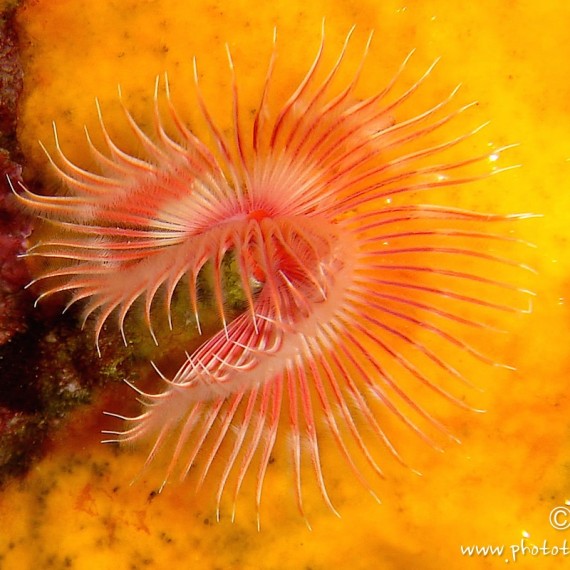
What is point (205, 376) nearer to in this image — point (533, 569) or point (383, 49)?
point (383, 49)

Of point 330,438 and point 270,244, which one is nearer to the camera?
point 270,244

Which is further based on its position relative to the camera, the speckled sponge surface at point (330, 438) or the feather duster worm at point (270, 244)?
the speckled sponge surface at point (330, 438)

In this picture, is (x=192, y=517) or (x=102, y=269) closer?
(x=102, y=269)

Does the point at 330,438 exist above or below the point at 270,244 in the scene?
below

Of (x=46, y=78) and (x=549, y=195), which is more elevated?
(x=46, y=78)

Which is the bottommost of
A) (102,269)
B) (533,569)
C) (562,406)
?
(533,569)

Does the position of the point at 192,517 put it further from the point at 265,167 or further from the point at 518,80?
the point at 518,80

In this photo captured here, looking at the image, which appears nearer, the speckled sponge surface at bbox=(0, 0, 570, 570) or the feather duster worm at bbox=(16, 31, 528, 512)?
the feather duster worm at bbox=(16, 31, 528, 512)

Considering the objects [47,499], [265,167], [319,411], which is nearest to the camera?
[265,167]

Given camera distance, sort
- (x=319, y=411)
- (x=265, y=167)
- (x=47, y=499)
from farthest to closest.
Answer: (x=47, y=499), (x=319, y=411), (x=265, y=167)

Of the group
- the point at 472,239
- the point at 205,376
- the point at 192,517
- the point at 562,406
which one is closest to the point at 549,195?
the point at 472,239
